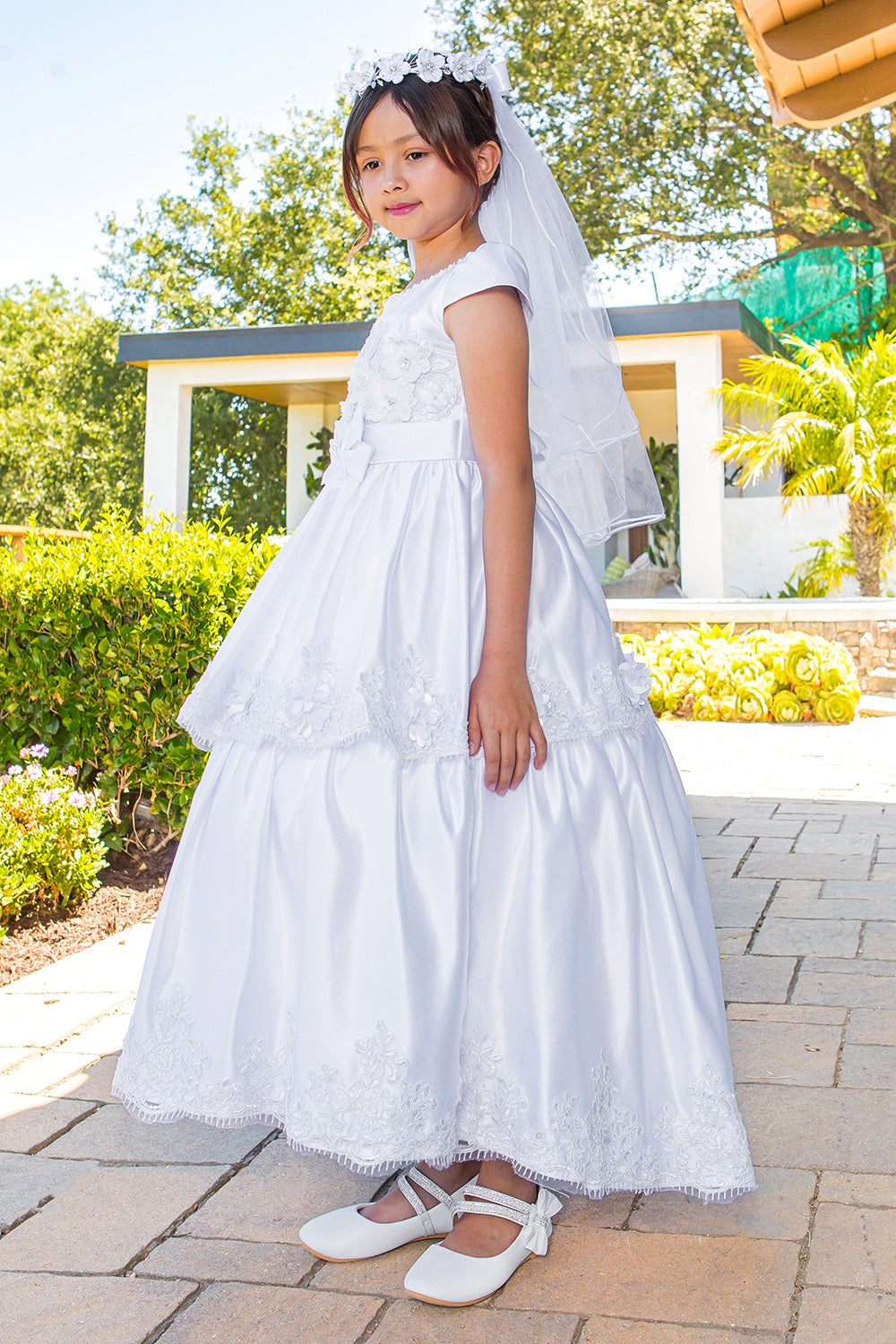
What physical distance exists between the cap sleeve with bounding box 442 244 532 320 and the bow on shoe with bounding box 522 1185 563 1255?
4.85 ft

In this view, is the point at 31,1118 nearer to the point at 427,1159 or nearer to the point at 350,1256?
the point at 350,1256

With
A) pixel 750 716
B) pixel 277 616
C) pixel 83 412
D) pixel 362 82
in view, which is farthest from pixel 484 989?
pixel 83 412

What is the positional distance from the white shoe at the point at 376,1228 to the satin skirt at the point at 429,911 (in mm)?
131

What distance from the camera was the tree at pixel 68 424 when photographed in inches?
939

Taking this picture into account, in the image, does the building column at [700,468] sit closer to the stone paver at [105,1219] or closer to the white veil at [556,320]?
the white veil at [556,320]

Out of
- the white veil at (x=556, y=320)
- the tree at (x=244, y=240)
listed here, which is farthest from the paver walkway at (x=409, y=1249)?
the tree at (x=244, y=240)

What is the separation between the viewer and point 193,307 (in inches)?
900

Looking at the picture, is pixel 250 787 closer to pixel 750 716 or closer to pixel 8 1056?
pixel 8 1056

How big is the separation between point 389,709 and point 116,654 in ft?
8.83

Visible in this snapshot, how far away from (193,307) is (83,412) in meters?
3.58

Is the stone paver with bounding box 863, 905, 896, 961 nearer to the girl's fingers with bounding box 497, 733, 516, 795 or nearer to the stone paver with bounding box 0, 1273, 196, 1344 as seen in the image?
the girl's fingers with bounding box 497, 733, 516, 795

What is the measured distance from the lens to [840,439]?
10.1m

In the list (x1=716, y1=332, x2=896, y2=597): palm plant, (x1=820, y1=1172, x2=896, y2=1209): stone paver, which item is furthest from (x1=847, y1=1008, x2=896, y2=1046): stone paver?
(x1=716, y1=332, x2=896, y2=597): palm plant

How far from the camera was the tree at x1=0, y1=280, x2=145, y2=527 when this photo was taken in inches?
939
